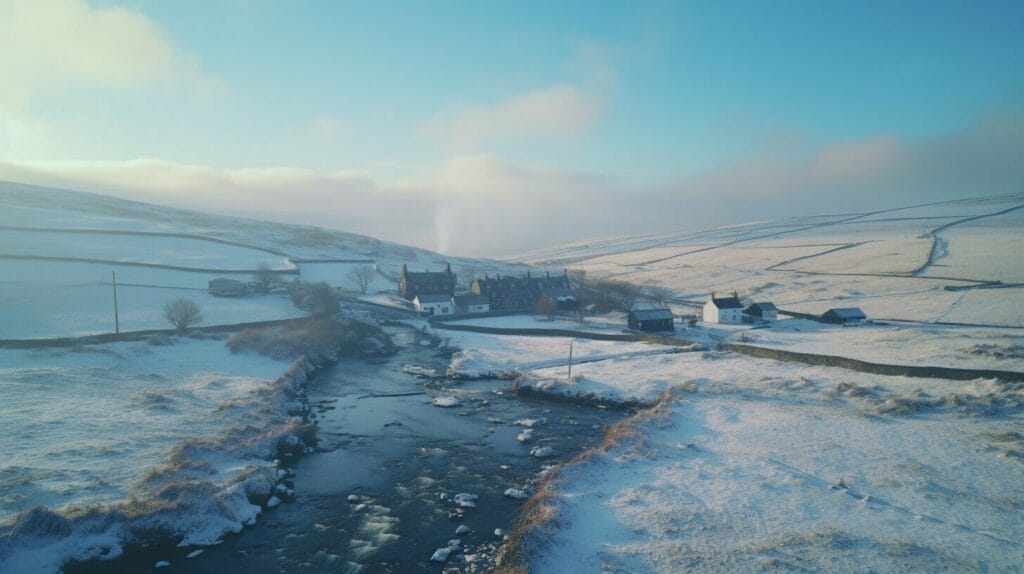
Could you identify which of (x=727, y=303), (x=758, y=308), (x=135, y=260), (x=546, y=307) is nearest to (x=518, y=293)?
(x=546, y=307)

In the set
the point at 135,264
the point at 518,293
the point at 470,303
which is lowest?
the point at 470,303

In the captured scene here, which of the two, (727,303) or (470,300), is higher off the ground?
(470,300)

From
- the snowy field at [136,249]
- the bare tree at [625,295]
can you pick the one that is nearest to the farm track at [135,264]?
the snowy field at [136,249]

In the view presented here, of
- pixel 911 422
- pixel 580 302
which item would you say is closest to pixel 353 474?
pixel 911 422

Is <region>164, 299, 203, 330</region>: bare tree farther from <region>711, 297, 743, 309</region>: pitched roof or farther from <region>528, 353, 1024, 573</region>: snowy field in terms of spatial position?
<region>711, 297, 743, 309</region>: pitched roof

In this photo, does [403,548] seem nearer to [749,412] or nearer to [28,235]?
[749,412]

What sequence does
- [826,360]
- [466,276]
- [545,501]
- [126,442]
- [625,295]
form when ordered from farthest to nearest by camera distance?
[466,276] < [625,295] < [826,360] < [126,442] < [545,501]

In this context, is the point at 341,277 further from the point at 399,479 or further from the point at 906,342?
the point at 906,342

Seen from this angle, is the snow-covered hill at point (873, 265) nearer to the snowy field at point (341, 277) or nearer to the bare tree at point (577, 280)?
the bare tree at point (577, 280)
